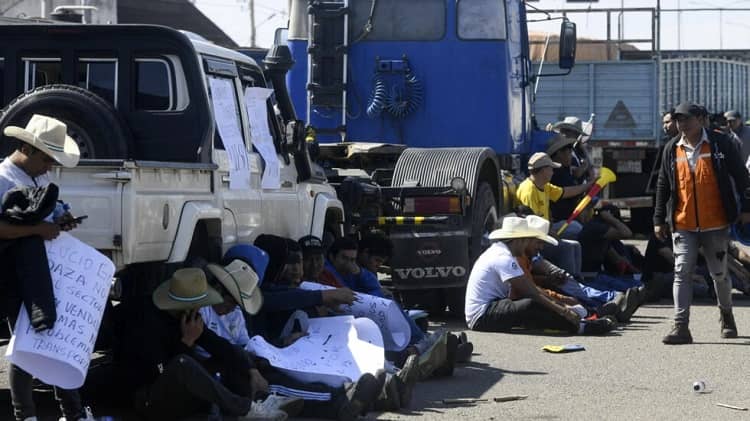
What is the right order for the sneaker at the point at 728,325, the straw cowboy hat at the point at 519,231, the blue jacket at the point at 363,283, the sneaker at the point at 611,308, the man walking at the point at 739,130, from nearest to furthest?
1. the blue jacket at the point at 363,283
2. the sneaker at the point at 728,325
3. the straw cowboy hat at the point at 519,231
4. the sneaker at the point at 611,308
5. the man walking at the point at 739,130

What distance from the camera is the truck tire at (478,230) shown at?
42.3ft

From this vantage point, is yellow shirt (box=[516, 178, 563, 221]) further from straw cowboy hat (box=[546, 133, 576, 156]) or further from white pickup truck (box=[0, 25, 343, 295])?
white pickup truck (box=[0, 25, 343, 295])

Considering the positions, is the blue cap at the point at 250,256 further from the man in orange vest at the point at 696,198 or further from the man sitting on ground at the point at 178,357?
the man in orange vest at the point at 696,198

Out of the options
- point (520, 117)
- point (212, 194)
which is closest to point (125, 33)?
point (212, 194)

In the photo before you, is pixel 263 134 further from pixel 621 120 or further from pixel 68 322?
pixel 621 120

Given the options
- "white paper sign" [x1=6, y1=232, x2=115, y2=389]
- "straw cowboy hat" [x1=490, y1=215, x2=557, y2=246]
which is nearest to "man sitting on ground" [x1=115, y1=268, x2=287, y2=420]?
"white paper sign" [x1=6, y1=232, x2=115, y2=389]

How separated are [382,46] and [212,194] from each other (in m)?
6.69

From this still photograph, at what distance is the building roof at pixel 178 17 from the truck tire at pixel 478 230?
30.4 metres

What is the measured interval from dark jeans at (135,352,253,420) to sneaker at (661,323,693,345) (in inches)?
188

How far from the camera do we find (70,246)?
6.79m

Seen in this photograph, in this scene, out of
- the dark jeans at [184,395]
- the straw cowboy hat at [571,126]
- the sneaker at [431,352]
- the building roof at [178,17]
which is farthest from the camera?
the building roof at [178,17]

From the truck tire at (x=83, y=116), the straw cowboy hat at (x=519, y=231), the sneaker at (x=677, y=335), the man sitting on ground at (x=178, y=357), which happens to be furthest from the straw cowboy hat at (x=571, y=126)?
the man sitting on ground at (x=178, y=357)

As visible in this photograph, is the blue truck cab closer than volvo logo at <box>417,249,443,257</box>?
No

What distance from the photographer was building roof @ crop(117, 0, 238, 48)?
43.4 metres
